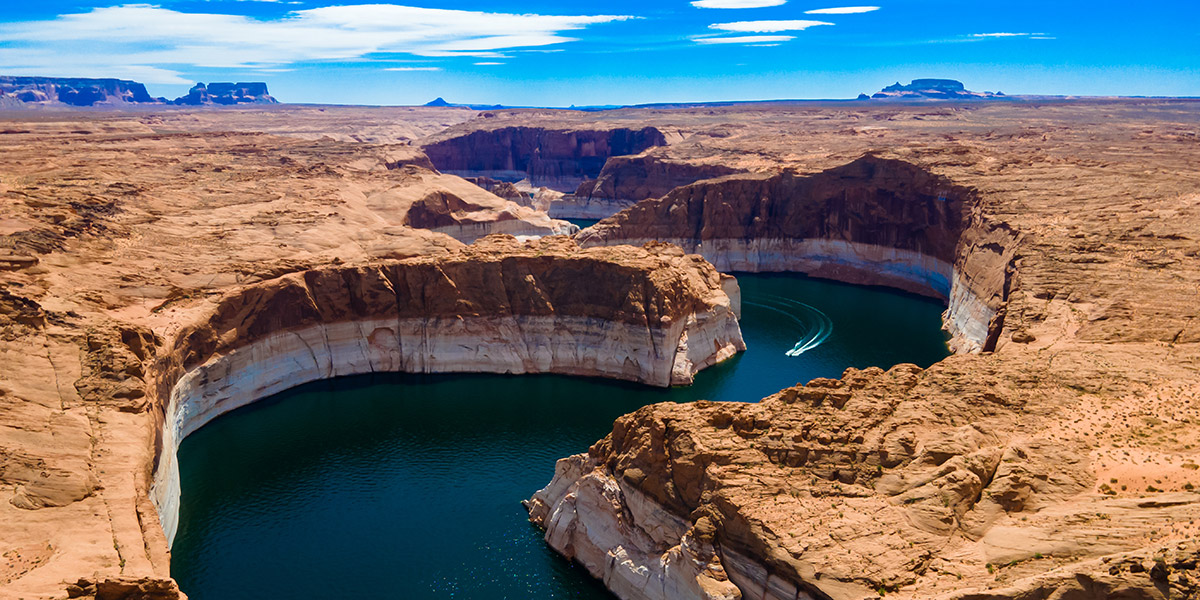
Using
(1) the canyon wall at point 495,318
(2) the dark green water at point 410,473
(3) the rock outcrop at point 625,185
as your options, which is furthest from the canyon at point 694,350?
(3) the rock outcrop at point 625,185

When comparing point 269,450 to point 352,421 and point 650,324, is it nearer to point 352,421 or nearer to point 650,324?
point 352,421

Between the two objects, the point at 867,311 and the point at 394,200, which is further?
the point at 394,200

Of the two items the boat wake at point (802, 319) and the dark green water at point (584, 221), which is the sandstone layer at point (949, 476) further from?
the dark green water at point (584, 221)

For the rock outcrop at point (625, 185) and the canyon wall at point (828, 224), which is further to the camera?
the rock outcrop at point (625, 185)

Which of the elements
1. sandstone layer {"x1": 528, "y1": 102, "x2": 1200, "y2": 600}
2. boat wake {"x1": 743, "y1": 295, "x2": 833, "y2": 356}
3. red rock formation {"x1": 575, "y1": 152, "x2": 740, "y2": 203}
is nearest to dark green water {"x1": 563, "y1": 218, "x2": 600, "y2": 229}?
red rock formation {"x1": 575, "y1": 152, "x2": 740, "y2": 203}

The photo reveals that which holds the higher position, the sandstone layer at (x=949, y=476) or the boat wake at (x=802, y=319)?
the sandstone layer at (x=949, y=476)

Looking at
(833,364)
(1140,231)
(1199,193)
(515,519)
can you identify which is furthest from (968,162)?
(515,519)
